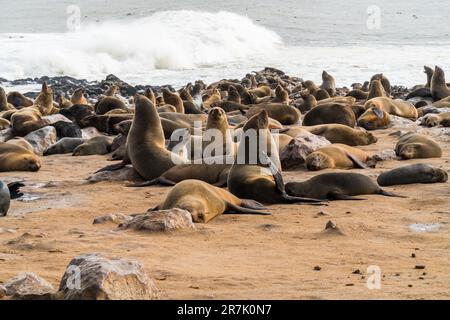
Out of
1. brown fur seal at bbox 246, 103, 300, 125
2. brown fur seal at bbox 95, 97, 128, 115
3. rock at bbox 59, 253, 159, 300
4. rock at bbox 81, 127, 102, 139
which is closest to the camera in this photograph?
rock at bbox 59, 253, 159, 300

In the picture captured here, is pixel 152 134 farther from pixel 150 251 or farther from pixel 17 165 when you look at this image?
pixel 150 251

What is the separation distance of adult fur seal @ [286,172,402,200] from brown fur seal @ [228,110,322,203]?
0.22 m

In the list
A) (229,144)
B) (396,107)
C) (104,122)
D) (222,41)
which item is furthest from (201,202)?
(222,41)

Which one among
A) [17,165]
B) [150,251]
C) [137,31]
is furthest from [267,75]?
[150,251]

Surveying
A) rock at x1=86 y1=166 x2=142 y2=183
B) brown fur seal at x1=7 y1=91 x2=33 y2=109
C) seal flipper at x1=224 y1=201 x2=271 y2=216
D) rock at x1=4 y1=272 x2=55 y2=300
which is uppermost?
rock at x1=4 y1=272 x2=55 y2=300

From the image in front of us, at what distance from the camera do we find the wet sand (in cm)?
384

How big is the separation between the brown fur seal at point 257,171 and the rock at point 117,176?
1430 millimetres

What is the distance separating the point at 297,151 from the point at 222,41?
98.6 ft

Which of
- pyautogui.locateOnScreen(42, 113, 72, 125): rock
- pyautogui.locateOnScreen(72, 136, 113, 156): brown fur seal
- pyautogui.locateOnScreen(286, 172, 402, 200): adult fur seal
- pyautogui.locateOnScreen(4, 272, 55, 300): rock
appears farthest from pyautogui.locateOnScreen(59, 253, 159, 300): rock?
pyautogui.locateOnScreen(42, 113, 72, 125): rock

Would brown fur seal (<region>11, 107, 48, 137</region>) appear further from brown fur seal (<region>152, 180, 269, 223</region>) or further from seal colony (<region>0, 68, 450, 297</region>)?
brown fur seal (<region>152, 180, 269, 223</region>)

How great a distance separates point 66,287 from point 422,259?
228 centimetres

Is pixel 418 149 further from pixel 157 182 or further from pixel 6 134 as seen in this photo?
pixel 6 134

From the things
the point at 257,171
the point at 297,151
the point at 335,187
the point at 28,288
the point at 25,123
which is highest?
the point at 28,288

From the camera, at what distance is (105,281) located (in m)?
3.15
